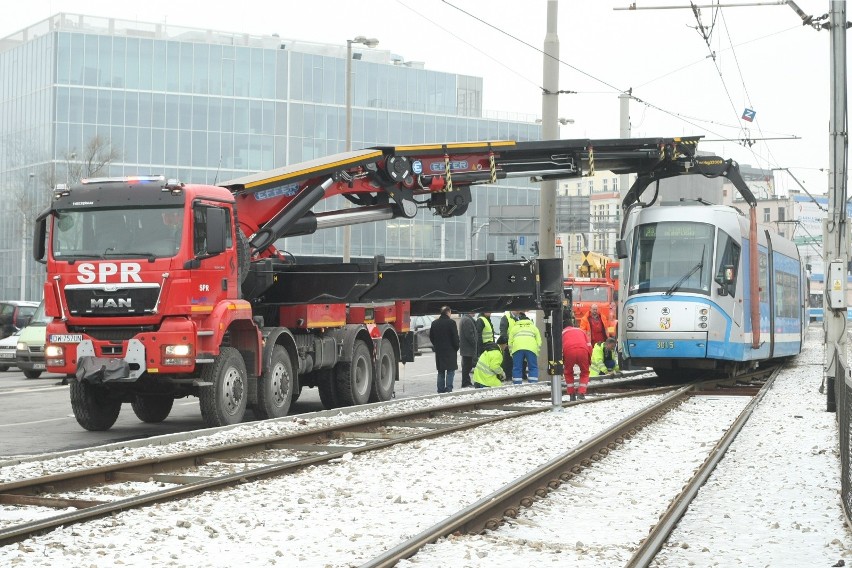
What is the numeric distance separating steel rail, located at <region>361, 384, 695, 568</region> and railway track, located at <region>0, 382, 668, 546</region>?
7.08ft

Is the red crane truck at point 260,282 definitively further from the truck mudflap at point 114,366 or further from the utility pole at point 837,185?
the utility pole at point 837,185

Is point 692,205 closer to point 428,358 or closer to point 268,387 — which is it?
point 268,387

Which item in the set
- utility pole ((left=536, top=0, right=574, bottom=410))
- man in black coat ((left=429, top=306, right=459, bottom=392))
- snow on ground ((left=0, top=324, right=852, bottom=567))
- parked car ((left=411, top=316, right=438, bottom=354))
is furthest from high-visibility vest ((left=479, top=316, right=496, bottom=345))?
parked car ((left=411, top=316, right=438, bottom=354))

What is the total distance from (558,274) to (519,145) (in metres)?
2.59

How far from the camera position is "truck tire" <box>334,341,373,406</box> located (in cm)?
1998

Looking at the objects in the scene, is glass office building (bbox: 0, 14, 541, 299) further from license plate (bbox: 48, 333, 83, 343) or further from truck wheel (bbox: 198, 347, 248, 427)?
license plate (bbox: 48, 333, 83, 343)

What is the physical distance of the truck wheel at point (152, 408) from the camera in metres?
18.0

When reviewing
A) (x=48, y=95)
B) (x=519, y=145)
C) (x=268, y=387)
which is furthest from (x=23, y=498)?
(x=48, y=95)

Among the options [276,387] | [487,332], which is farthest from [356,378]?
[487,332]

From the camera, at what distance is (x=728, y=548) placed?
26.6ft

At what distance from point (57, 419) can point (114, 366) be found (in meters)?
3.68

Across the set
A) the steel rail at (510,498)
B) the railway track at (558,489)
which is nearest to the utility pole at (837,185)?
the railway track at (558,489)

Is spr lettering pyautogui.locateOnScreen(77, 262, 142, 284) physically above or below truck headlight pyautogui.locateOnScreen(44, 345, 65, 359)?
above

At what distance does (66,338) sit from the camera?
15562 mm
